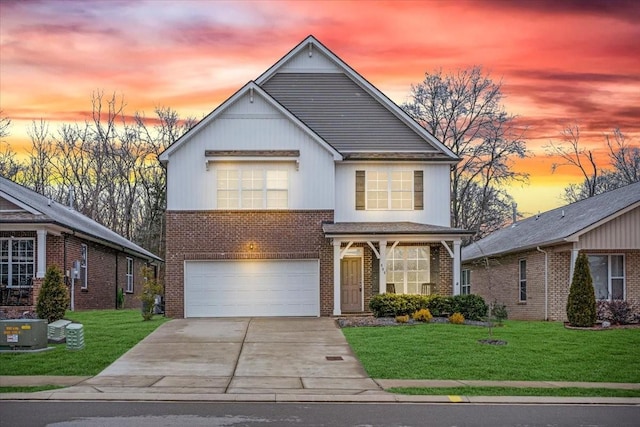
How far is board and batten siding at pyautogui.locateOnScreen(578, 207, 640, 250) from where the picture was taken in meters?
30.0

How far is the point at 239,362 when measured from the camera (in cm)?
2069

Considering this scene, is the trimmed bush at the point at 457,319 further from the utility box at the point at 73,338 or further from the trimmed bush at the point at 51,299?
the trimmed bush at the point at 51,299

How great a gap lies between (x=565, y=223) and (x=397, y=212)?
7.28 m

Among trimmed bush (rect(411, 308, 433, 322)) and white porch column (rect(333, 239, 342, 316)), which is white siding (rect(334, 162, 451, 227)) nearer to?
white porch column (rect(333, 239, 342, 316))

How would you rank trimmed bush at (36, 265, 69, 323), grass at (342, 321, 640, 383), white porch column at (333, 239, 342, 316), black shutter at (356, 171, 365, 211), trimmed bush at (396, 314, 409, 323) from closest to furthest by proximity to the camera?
grass at (342, 321, 640, 383)
trimmed bush at (36, 265, 69, 323)
trimmed bush at (396, 314, 409, 323)
white porch column at (333, 239, 342, 316)
black shutter at (356, 171, 365, 211)

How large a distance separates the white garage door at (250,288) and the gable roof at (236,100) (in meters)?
4.23

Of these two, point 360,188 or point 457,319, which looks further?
point 360,188

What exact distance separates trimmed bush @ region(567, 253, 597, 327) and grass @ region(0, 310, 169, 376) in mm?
13797

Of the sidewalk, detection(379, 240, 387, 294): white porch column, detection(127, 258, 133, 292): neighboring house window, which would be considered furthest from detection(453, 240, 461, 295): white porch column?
detection(127, 258, 133, 292): neighboring house window

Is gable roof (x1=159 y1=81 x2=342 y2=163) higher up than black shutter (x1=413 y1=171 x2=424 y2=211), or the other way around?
gable roof (x1=159 y1=81 x2=342 y2=163)

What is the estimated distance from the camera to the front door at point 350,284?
102ft

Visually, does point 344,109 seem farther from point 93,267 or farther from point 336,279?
point 93,267

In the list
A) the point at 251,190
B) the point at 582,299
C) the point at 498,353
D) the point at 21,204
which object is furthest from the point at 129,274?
the point at 498,353

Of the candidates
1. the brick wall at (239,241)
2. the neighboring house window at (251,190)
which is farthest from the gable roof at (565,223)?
the neighboring house window at (251,190)
